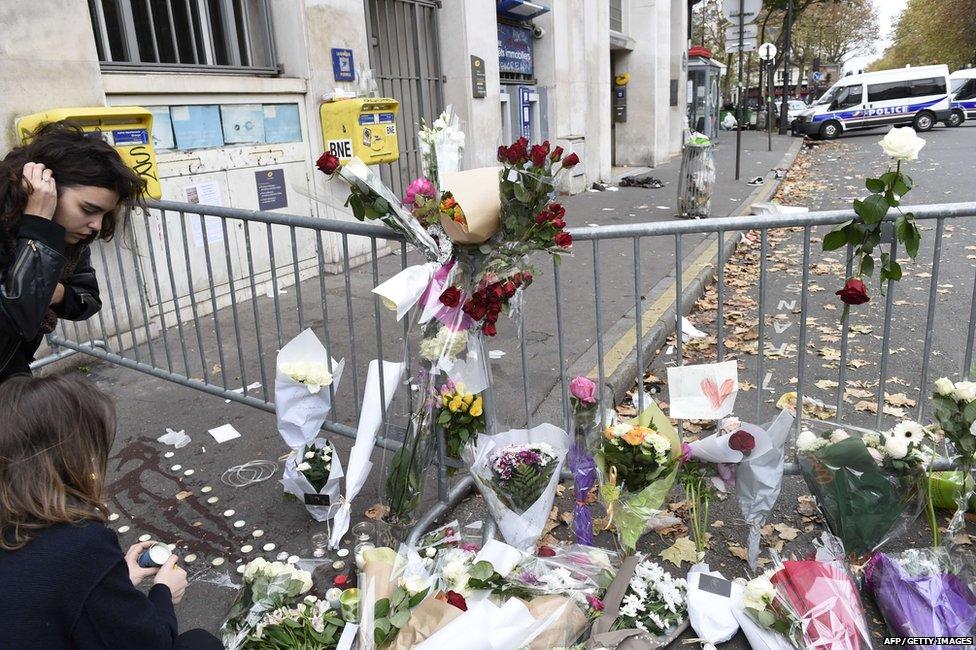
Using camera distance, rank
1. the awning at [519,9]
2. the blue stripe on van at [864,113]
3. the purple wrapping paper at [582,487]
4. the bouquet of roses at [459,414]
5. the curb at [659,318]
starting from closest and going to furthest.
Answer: the bouquet of roses at [459,414]
the purple wrapping paper at [582,487]
the curb at [659,318]
the awning at [519,9]
the blue stripe on van at [864,113]

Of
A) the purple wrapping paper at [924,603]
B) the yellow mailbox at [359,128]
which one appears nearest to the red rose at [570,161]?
the purple wrapping paper at [924,603]

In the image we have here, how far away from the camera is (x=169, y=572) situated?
2.06m

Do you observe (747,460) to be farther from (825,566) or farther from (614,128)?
(614,128)

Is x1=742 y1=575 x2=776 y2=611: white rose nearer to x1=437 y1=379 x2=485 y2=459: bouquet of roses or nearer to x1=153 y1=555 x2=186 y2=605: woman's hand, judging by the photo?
x1=437 y1=379 x2=485 y2=459: bouquet of roses

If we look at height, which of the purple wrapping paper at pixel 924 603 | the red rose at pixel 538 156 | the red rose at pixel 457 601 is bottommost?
the purple wrapping paper at pixel 924 603

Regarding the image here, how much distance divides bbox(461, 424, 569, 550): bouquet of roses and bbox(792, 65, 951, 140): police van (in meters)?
30.7

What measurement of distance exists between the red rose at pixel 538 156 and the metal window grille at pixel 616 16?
17002 millimetres

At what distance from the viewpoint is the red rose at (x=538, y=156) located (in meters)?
2.37

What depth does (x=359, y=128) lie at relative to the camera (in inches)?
269

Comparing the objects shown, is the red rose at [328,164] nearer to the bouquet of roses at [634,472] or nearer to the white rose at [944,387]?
the bouquet of roses at [634,472]

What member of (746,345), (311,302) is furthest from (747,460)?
(311,302)

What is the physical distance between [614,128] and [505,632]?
62.7 feet

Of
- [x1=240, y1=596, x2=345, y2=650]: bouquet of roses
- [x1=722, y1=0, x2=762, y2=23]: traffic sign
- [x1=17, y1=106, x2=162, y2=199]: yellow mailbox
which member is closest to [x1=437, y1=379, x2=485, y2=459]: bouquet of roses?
[x1=240, y1=596, x2=345, y2=650]: bouquet of roses

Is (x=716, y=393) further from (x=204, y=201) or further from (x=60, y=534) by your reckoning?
(x=204, y=201)
